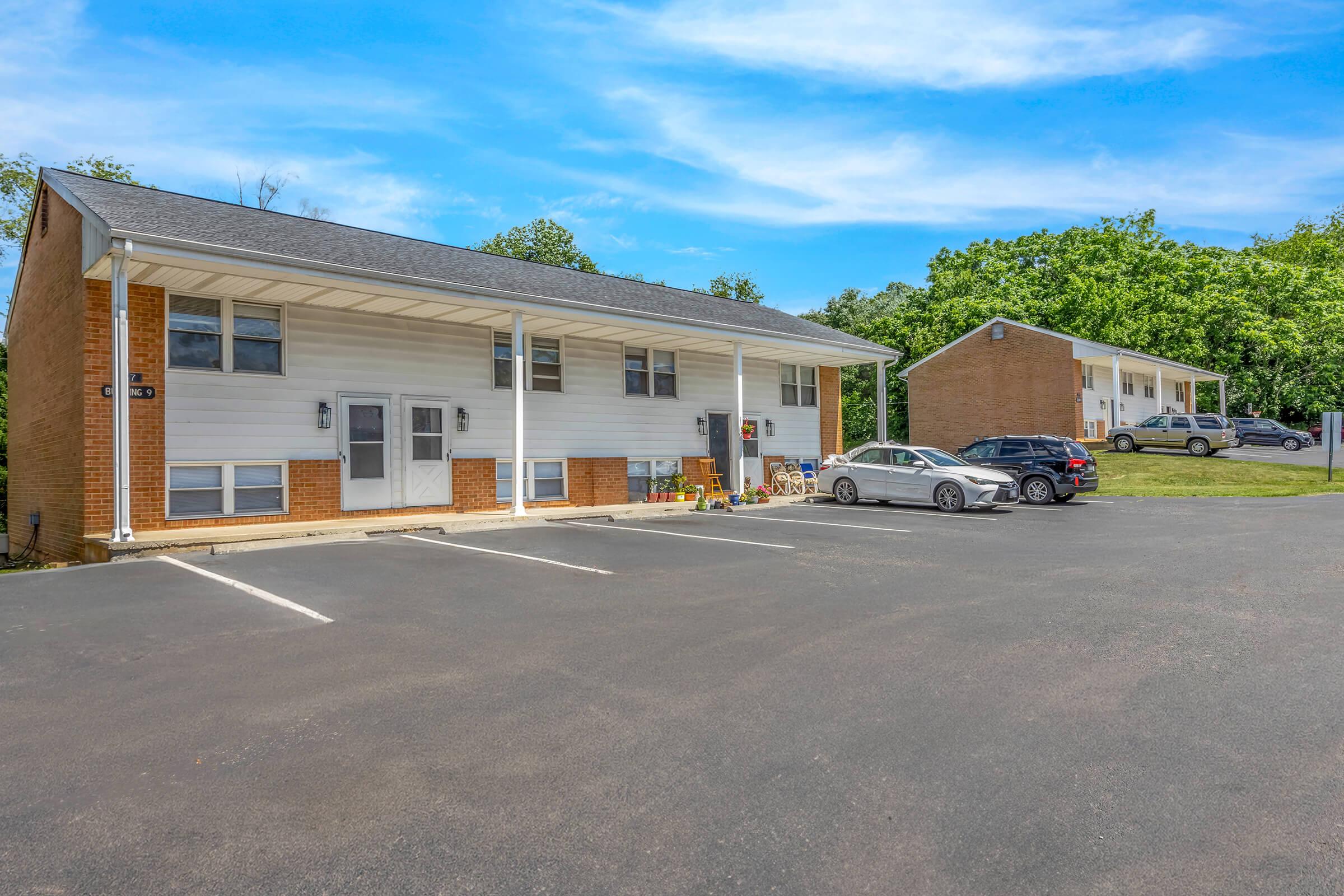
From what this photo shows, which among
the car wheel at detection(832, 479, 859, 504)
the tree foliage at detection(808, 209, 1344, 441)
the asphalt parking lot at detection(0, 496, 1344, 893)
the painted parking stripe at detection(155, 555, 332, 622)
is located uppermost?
the tree foliage at detection(808, 209, 1344, 441)

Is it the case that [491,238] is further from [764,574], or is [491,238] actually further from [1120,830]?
[1120,830]

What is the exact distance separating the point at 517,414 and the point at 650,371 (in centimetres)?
562

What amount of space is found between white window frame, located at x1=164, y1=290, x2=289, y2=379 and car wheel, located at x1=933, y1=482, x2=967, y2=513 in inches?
503

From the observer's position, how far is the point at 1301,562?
373 inches

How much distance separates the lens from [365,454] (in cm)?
1476

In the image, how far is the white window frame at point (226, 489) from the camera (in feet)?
41.7

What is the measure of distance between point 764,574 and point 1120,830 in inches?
227

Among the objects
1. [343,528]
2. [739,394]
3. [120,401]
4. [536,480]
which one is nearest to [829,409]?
[739,394]

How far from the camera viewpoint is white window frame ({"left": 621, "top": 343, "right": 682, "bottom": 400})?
18.9 meters

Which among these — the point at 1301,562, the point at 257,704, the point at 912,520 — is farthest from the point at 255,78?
the point at 1301,562

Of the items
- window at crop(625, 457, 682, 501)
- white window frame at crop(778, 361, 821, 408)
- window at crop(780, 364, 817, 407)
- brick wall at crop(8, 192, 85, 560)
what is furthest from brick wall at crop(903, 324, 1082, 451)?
brick wall at crop(8, 192, 85, 560)

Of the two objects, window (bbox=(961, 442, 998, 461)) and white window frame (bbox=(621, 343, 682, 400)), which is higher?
white window frame (bbox=(621, 343, 682, 400))

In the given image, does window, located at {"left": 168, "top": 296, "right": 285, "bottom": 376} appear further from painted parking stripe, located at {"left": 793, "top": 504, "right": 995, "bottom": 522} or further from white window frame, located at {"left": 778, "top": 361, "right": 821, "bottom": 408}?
white window frame, located at {"left": 778, "top": 361, "right": 821, "bottom": 408}

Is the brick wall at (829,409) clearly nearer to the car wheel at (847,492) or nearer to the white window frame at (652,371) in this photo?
the car wheel at (847,492)
